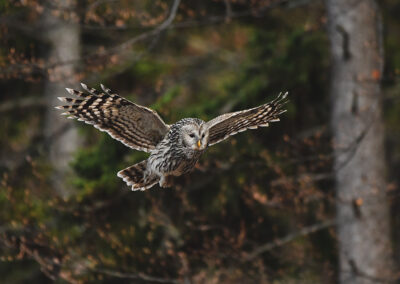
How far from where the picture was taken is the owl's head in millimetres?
4132

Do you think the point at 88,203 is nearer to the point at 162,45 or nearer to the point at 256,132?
the point at 256,132

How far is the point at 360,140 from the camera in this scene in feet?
25.0

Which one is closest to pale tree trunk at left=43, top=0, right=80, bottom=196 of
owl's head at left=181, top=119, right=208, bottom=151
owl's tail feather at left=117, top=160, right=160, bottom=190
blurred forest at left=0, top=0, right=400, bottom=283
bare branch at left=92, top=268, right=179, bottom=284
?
blurred forest at left=0, top=0, right=400, bottom=283

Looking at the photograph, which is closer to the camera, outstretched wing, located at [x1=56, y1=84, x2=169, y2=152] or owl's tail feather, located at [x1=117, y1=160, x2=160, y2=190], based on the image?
outstretched wing, located at [x1=56, y1=84, x2=169, y2=152]

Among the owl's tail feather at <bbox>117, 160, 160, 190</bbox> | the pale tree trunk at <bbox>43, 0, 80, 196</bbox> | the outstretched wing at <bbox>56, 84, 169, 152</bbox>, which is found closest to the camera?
the outstretched wing at <bbox>56, 84, 169, 152</bbox>

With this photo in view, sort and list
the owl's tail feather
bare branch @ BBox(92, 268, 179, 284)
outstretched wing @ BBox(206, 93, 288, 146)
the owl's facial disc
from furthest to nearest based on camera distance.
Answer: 1. bare branch @ BBox(92, 268, 179, 284)
2. the owl's tail feather
3. outstretched wing @ BBox(206, 93, 288, 146)
4. the owl's facial disc

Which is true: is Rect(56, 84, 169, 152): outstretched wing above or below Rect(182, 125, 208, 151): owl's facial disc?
above

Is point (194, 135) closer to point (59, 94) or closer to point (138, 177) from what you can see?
point (138, 177)

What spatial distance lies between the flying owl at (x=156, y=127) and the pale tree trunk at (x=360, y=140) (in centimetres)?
284

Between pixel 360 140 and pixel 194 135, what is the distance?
381cm

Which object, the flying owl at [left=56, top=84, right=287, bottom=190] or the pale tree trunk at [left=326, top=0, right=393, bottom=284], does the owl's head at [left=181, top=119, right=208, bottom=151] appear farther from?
the pale tree trunk at [left=326, top=0, right=393, bottom=284]

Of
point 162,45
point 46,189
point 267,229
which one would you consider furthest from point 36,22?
point 267,229

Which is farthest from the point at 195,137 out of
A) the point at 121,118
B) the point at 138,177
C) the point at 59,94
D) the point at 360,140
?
the point at 59,94

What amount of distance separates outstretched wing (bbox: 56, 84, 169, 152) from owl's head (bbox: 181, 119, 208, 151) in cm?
22
